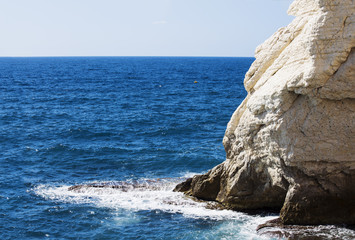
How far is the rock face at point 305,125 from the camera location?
52.3 feet

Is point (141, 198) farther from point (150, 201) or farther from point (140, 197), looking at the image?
point (150, 201)

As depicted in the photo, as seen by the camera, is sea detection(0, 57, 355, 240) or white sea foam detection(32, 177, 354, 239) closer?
white sea foam detection(32, 177, 354, 239)

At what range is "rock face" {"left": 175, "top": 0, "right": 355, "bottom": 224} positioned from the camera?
52.3 feet

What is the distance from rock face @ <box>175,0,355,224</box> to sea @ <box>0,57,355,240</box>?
1.17 meters

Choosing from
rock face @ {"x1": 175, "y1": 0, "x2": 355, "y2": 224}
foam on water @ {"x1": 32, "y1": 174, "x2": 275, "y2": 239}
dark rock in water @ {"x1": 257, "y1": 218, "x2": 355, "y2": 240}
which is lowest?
foam on water @ {"x1": 32, "y1": 174, "x2": 275, "y2": 239}

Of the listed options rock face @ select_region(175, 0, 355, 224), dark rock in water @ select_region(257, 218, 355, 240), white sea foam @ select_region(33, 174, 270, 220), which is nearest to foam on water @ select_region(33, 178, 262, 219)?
white sea foam @ select_region(33, 174, 270, 220)

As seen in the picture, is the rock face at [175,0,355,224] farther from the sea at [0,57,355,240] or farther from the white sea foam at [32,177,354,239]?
the sea at [0,57,355,240]

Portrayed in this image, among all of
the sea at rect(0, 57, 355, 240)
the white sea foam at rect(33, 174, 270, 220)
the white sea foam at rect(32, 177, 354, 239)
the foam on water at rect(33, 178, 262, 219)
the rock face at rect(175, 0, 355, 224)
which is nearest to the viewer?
the rock face at rect(175, 0, 355, 224)

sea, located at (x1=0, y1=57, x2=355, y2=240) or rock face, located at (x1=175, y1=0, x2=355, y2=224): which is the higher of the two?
rock face, located at (x1=175, y1=0, x2=355, y2=224)

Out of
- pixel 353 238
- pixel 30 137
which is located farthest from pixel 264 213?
pixel 30 137

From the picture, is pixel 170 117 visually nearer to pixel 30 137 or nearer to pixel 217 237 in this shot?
pixel 30 137

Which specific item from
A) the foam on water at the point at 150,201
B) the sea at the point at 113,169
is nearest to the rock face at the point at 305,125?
the sea at the point at 113,169

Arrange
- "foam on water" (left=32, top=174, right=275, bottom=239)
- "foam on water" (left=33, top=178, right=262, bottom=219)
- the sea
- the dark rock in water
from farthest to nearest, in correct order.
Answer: "foam on water" (left=33, top=178, right=262, bottom=219), the sea, "foam on water" (left=32, top=174, right=275, bottom=239), the dark rock in water

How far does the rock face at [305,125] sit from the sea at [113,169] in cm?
117
